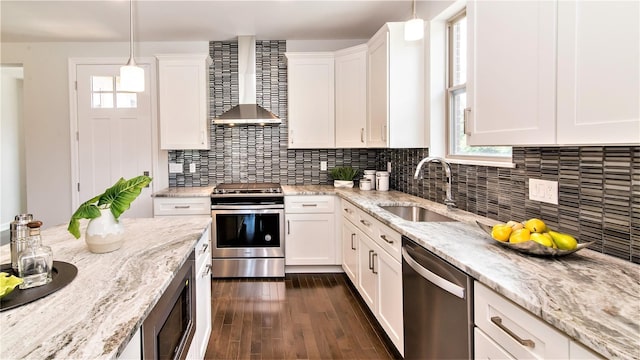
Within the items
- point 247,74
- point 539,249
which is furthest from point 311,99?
point 539,249

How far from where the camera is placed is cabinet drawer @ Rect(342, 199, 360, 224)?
10.1 ft

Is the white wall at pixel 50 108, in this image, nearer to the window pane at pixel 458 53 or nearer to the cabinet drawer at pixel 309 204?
the cabinet drawer at pixel 309 204

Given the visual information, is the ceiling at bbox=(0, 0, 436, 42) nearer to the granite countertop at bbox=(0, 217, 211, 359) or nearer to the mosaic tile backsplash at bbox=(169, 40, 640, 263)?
the mosaic tile backsplash at bbox=(169, 40, 640, 263)

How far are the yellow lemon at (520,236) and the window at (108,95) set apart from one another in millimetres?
4185

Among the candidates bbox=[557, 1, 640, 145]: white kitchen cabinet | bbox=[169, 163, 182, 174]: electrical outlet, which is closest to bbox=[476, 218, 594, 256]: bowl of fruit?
bbox=[557, 1, 640, 145]: white kitchen cabinet

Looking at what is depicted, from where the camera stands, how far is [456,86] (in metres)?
2.70

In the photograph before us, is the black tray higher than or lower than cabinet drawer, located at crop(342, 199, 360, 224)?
higher

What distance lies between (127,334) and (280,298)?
8.01 feet

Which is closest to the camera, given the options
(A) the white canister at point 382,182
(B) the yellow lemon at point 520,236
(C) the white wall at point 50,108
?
(B) the yellow lemon at point 520,236

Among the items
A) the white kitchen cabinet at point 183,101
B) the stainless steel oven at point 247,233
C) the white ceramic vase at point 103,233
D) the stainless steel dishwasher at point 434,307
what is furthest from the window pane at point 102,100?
the stainless steel dishwasher at point 434,307

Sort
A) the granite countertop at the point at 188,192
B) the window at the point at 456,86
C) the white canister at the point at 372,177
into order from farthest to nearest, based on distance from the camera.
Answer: the white canister at the point at 372,177 → the granite countertop at the point at 188,192 → the window at the point at 456,86

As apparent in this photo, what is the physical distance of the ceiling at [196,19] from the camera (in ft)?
10.6

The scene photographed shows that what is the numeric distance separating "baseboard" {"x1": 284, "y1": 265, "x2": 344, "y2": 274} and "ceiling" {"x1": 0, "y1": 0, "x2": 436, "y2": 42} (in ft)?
8.42

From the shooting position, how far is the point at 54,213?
427cm
